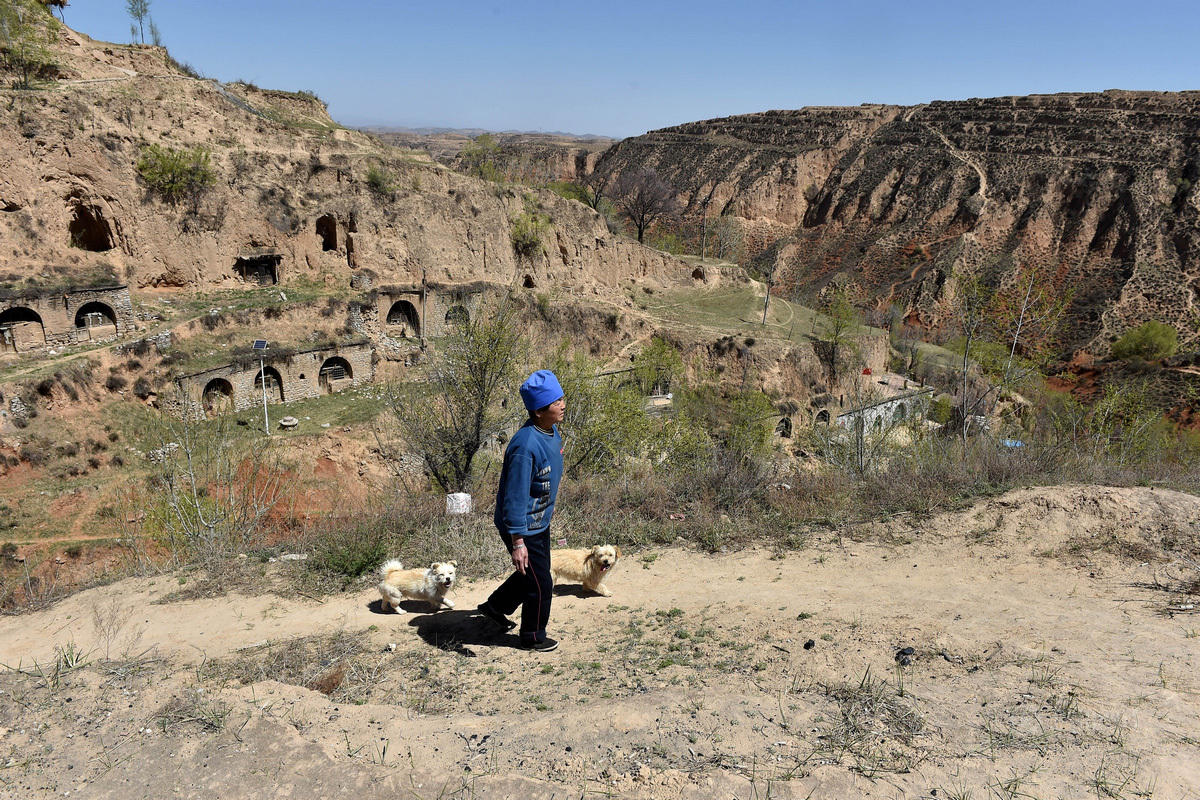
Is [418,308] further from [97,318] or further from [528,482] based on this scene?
[528,482]

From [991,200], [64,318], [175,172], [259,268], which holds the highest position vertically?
[991,200]

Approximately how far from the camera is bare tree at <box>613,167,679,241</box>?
5406 cm

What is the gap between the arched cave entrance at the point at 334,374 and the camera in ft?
79.7

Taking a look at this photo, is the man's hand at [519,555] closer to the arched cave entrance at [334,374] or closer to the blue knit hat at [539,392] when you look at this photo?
the blue knit hat at [539,392]

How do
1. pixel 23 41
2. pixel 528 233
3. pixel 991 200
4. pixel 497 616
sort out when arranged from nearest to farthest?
pixel 497 616 → pixel 23 41 → pixel 528 233 → pixel 991 200

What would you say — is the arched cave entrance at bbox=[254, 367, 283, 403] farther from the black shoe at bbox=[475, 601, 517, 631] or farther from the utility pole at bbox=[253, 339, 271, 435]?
the black shoe at bbox=[475, 601, 517, 631]

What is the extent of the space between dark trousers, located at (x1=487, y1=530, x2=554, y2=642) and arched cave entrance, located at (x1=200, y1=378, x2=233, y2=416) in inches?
761

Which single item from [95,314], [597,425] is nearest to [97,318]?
[95,314]

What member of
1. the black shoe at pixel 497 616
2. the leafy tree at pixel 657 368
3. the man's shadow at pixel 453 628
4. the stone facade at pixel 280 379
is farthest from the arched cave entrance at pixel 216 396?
the black shoe at pixel 497 616

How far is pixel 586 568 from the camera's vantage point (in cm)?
561

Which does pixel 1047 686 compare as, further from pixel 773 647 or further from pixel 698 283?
pixel 698 283

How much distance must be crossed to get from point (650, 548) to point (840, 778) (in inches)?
148

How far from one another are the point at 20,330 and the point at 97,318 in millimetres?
2039

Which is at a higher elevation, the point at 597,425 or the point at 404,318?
the point at 404,318
